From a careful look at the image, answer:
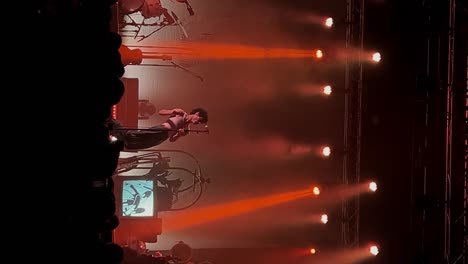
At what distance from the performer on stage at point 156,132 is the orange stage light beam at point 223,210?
195 centimetres

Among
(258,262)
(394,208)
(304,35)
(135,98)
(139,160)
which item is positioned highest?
(304,35)

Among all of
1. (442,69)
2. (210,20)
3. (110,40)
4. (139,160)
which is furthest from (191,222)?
(110,40)

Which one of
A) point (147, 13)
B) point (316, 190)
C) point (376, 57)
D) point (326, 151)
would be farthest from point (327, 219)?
point (147, 13)

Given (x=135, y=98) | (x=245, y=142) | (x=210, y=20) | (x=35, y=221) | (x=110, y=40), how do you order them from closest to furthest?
(x=35, y=221)
(x=110, y=40)
(x=135, y=98)
(x=210, y=20)
(x=245, y=142)

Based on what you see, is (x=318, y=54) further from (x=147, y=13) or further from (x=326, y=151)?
(x=147, y=13)

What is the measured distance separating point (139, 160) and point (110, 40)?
178 inches

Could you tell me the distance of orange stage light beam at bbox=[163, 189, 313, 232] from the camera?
8.26 metres

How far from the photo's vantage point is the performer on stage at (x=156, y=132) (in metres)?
5.66

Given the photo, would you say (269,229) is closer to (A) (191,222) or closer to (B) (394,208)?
(A) (191,222)

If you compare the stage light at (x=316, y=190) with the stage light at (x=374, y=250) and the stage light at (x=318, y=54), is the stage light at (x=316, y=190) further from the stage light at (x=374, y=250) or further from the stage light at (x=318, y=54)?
the stage light at (x=318, y=54)

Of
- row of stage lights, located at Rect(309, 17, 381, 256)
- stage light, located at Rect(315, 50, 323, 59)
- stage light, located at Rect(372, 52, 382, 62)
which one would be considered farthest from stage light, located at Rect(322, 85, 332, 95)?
stage light, located at Rect(372, 52, 382, 62)

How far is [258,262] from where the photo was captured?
8539mm

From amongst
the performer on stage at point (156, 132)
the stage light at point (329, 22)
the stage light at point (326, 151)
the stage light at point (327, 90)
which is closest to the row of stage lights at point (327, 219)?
the stage light at point (326, 151)

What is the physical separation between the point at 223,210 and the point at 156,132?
2776 millimetres
